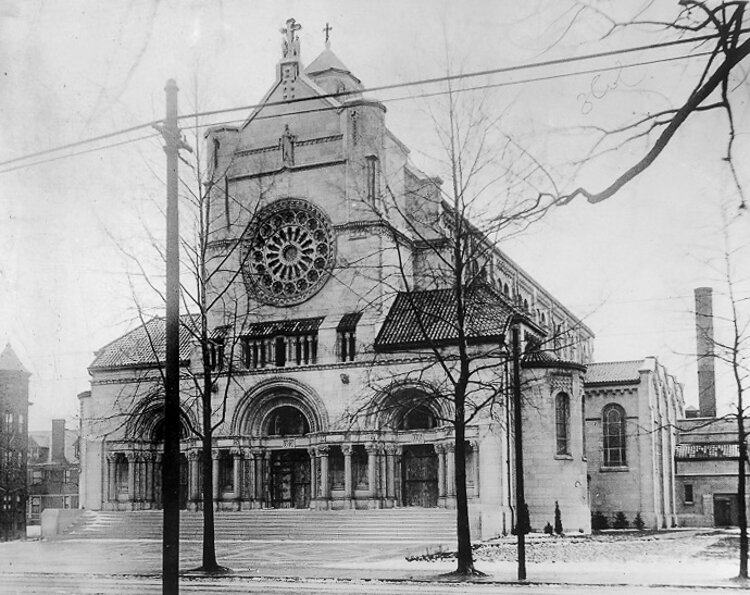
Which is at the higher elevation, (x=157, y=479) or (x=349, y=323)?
(x=349, y=323)

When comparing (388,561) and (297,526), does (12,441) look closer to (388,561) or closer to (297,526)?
(297,526)

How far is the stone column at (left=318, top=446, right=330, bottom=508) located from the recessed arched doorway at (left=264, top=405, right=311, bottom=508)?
1.95 meters

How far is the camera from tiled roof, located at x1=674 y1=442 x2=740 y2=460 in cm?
6200

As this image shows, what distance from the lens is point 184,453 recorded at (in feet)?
152

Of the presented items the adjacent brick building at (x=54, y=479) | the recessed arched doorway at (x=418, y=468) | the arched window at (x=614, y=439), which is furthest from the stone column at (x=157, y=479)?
the adjacent brick building at (x=54, y=479)

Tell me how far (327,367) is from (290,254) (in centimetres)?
652

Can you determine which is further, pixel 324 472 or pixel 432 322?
pixel 324 472

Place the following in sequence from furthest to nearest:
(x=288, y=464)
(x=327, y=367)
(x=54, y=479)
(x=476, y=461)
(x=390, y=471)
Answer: (x=54, y=479) < (x=288, y=464) < (x=327, y=367) < (x=390, y=471) < (x=476, y=461)

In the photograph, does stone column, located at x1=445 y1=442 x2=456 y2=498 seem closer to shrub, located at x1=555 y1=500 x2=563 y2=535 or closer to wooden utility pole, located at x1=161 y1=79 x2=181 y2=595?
shrub, located at x1=555 y1=500 x2=563 y2=535

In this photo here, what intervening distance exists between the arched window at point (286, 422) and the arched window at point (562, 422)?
1134 centimetres

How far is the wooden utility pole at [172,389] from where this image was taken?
14.5m

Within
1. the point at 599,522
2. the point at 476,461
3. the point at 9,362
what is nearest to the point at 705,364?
the point at 599,522

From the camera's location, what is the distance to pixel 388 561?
28688 mm

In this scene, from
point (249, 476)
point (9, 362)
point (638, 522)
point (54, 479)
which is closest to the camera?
point (249, 476)
